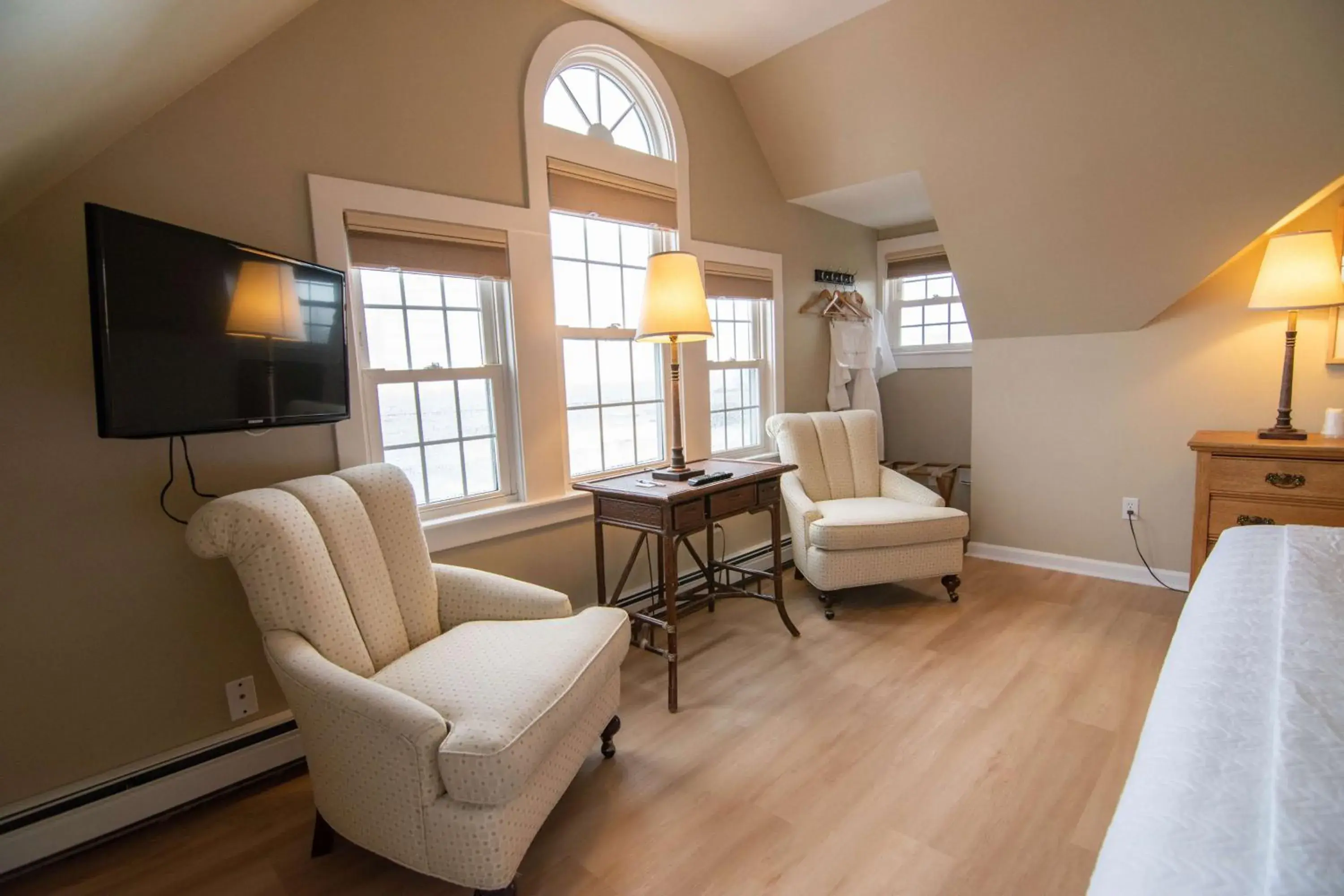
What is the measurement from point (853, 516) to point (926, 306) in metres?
2.07

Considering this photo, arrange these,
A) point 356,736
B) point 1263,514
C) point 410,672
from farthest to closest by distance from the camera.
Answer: point 1263,514 < point 410,672 < point 356,736

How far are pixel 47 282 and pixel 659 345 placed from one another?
2.19 meters

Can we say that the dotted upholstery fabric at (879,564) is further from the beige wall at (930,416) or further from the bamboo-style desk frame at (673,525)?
the beige wall at (930,416)

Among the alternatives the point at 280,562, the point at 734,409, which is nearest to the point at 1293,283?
the point at 734,409

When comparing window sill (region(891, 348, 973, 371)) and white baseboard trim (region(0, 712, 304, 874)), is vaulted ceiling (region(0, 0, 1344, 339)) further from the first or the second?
white baseboard trim (region(0, 712, 304, 874))

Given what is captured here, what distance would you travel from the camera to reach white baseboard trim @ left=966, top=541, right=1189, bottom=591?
10.3 feet

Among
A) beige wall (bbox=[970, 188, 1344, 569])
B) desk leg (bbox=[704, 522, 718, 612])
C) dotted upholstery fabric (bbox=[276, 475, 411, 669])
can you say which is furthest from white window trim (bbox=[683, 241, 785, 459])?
dotted upholstery fabric (bbox=[276, 475, 411, 669])

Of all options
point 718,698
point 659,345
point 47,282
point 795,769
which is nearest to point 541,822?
point 795,769

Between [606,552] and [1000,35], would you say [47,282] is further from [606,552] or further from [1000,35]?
[1000,35]

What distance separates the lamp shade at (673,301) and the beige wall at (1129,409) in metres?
2.07

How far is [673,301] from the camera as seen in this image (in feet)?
7.86

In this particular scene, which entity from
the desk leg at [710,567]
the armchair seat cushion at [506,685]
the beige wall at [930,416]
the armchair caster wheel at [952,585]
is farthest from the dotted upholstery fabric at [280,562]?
the beige wall at [930,416]

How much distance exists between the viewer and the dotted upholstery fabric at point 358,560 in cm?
165

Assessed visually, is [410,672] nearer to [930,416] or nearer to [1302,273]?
[1302,273]
